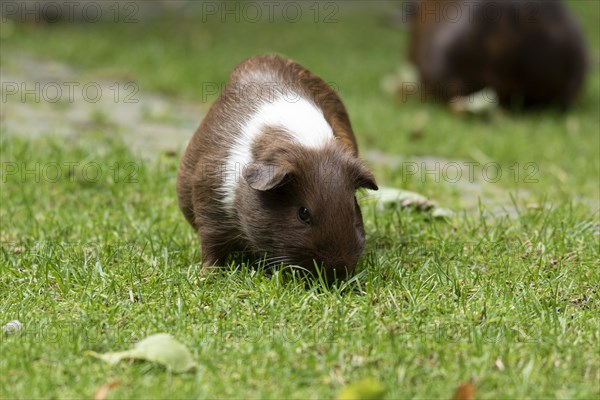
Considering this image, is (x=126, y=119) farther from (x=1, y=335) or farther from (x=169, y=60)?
(x=1, y=335)

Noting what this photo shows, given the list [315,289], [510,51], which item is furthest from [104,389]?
[510,51]

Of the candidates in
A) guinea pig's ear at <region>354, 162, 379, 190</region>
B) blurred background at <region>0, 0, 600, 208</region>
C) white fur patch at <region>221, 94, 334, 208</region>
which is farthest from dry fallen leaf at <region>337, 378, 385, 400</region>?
blurred background at <region>0, 0, 600, 208</region>

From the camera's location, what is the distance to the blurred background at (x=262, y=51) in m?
6.82

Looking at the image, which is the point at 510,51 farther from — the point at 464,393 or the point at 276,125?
the point at 464,393

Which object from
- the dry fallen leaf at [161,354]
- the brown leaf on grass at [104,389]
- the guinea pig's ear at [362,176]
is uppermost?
the guinea pig's ear at [362,176]

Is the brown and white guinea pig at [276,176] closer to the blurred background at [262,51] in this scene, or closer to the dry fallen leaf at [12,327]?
the dry fallen leaf at [12,327]

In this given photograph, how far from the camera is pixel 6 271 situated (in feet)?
13.3

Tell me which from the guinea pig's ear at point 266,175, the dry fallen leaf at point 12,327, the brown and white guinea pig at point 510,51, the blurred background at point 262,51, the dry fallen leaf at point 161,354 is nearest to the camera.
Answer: the dry fallen leaf at point 161,354

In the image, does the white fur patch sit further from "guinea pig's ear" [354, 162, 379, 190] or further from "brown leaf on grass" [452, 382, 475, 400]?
"brown leaf on grass" [452, 382, 475, 400]

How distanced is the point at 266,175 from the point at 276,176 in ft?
0.23

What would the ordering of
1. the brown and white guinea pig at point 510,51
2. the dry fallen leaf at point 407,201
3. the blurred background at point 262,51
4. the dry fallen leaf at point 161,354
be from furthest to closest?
the brown and white guinea pig at point 510,51 < the blurred background at point 262,51 < the dry fallen leaf at point 407,201 < the dry fallen leaf at point 161,354

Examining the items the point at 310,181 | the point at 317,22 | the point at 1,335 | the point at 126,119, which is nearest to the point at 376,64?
the point at 317,22

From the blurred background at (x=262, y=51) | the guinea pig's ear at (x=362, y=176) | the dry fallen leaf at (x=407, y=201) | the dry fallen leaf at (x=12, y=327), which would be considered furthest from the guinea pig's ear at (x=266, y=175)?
the blurred background at (x=262, y=51)

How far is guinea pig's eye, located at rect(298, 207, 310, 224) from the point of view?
3.81m
